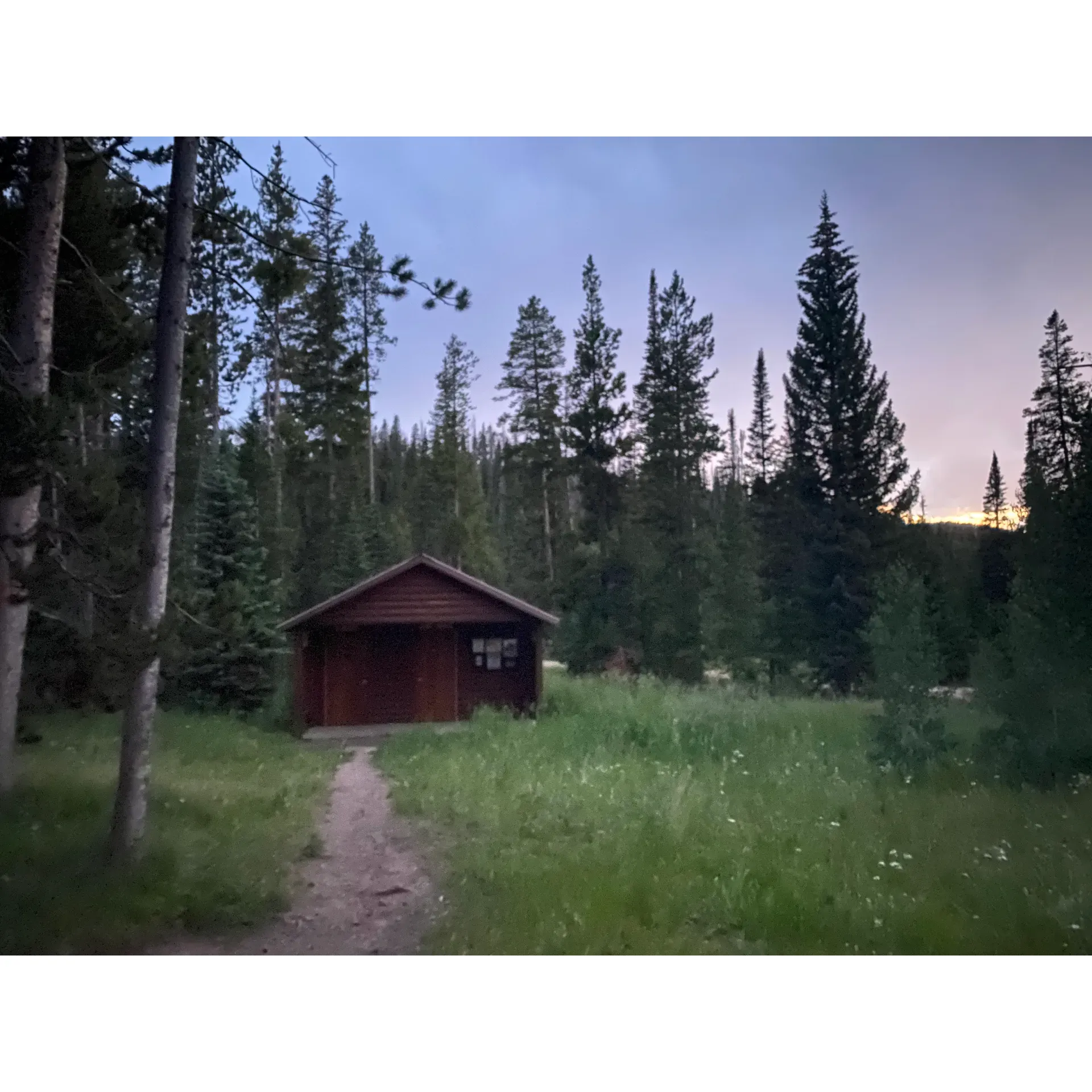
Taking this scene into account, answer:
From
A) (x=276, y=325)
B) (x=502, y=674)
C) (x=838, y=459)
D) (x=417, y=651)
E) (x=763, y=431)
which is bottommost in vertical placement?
(x=502, y=674)

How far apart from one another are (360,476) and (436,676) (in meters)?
2.30

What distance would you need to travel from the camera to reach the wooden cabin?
221 inches

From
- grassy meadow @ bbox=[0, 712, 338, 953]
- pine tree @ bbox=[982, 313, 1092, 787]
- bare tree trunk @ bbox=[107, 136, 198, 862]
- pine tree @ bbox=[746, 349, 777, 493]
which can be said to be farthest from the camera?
pine tree @ bbox=[746, 349, 777, 493]

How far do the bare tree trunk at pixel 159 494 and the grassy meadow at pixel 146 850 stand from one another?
Answer: 89 millimetres

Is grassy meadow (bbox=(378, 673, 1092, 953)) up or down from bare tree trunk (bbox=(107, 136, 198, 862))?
down

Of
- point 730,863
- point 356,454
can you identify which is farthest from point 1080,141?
point 356,454

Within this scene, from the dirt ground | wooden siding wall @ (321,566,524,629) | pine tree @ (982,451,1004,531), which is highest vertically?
pine tree @ (982,451,1004,531)

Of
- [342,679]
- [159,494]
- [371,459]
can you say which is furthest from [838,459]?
[342,679]

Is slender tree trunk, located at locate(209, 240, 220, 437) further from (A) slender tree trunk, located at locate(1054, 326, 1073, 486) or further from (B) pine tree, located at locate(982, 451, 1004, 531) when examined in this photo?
(A) slender tree trunk, located at locate(1054, 326, 1073, 486)

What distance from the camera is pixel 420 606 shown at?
655 centimetres

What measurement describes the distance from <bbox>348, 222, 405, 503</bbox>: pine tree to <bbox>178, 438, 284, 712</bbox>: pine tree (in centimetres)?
107

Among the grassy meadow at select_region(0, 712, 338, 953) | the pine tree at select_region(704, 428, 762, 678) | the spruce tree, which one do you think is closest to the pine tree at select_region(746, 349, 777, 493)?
the pine tree at select_region(704, 428, 762, 678)

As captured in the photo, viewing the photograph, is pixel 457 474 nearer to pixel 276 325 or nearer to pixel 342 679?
pixel 276 325

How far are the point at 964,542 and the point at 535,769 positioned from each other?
10.8ft
